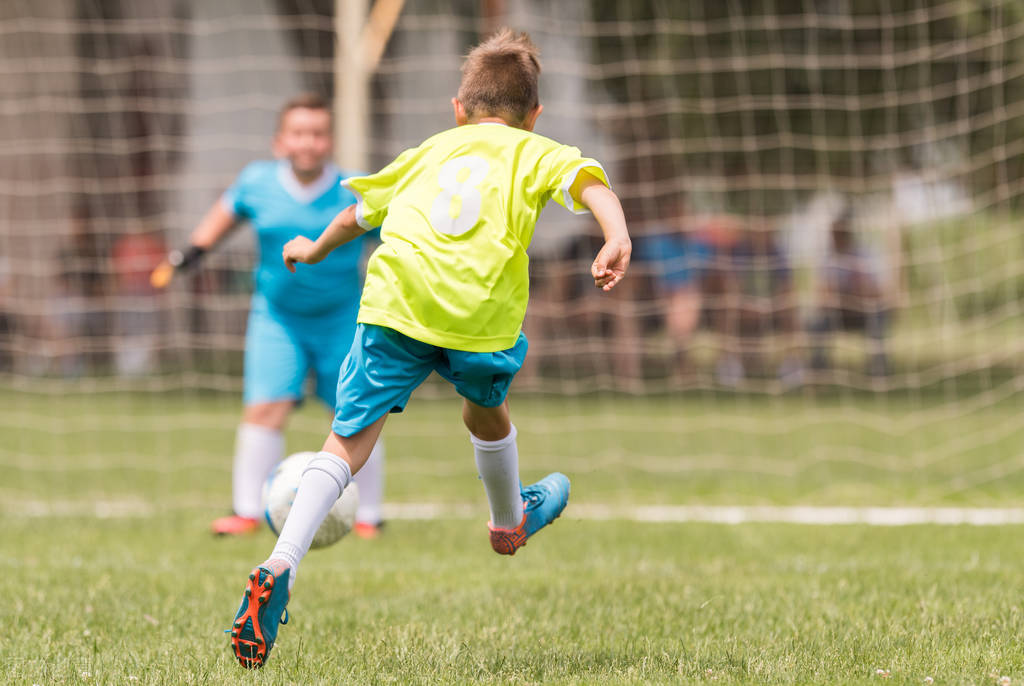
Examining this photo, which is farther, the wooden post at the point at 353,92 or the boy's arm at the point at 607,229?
the wooden post at the point at 353,92

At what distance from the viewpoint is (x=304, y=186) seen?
536cm

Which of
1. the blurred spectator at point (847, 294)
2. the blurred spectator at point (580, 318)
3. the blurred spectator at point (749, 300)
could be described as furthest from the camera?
the blurred spectator at point (847, 294)

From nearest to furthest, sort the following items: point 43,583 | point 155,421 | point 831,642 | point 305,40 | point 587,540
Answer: point 831,642 < point 43,583 < point 587,540 < point 155,421 < point 305,40

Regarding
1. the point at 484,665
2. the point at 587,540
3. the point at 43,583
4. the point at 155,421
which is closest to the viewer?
the point at 484,665

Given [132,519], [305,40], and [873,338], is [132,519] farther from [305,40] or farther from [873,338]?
[305,40]

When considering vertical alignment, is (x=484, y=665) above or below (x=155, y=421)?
above

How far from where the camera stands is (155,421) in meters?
11.1

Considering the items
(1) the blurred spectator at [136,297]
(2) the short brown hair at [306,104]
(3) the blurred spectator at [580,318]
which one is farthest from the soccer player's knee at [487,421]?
(1) the blurred spectator at [136,297]

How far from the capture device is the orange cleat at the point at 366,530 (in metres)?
5.42

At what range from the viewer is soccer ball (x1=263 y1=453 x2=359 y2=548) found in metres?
3.72

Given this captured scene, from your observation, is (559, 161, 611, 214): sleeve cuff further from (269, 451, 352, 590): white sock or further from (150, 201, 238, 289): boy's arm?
(150, 201, 238, 289): boy's arm

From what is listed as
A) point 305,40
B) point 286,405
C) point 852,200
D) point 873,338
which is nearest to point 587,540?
point 286,405

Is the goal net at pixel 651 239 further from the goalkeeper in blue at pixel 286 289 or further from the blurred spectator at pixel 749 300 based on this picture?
the goalkeeper in blue at pixel 286 289

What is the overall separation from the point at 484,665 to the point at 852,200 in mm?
12640
